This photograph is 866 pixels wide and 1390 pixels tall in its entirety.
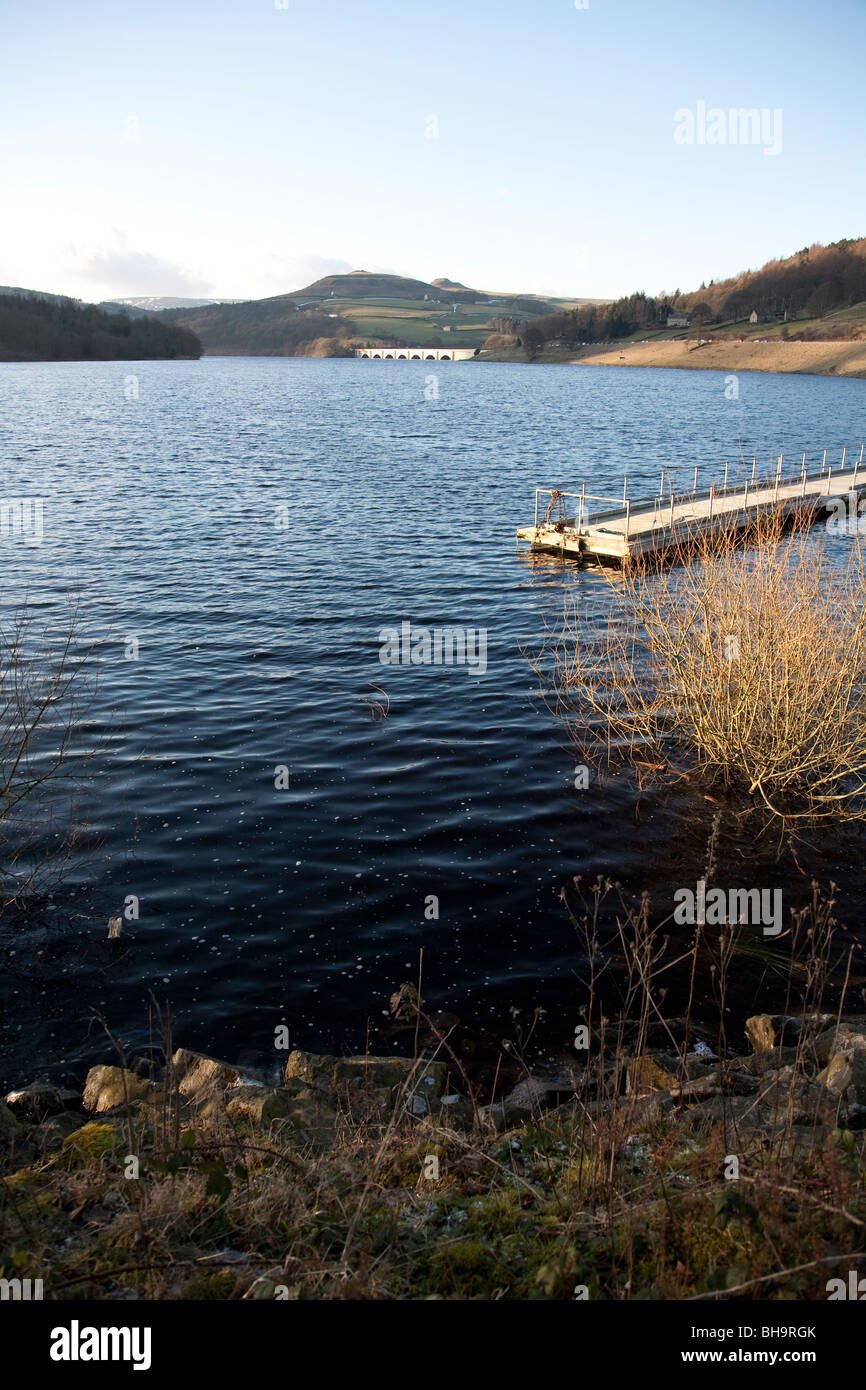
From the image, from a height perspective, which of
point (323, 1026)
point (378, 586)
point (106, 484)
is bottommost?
point (323, 1026)

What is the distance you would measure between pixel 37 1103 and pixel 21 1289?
397 cm

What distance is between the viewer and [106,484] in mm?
44031

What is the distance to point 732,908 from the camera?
39.0 feet

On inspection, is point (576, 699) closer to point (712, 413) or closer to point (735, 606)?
point (735, 606)

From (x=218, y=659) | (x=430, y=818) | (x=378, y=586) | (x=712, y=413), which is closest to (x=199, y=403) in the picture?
(x=712, y=413)

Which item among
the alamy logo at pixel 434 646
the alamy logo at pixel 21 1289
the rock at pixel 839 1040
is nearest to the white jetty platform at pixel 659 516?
the alamy logo at pixel 434 646

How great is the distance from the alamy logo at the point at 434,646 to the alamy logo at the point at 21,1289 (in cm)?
1690

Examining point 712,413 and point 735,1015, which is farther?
point 712,413

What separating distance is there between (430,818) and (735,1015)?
555cm

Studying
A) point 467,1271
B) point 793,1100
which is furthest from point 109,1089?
point 793,1100

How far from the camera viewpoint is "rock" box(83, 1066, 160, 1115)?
8062 millimetres

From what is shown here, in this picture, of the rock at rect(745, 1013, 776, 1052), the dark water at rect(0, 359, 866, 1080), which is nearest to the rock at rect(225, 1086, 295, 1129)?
the dark water at rect(0, 359, 866, 1080)
